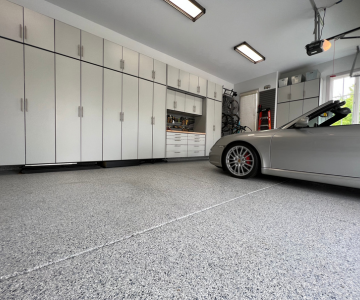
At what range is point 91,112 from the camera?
11.2 feet

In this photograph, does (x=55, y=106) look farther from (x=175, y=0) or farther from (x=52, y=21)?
(x=175, y=0)

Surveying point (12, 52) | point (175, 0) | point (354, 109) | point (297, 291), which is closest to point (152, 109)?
point (175, 0)

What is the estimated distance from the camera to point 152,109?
14.2 ft

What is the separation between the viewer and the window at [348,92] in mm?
4953

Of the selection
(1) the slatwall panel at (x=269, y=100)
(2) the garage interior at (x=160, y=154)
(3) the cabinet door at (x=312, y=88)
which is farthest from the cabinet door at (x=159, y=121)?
(3) the cabinet door at (x=312, y=88)

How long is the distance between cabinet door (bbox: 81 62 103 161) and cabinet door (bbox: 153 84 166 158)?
1.39 meters

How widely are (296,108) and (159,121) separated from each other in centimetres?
518

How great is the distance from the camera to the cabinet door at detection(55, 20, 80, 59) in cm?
302

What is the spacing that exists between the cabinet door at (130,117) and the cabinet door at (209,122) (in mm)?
2703

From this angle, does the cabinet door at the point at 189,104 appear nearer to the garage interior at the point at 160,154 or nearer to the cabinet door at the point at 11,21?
the garage interior at the point at 160,154

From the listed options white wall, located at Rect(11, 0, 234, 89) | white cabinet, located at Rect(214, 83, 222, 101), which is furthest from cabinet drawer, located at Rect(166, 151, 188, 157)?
white wall, located at Rect(11, 0, 234, 89)

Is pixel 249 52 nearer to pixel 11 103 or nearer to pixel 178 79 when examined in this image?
pixel 178 79

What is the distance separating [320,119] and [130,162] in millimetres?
3776

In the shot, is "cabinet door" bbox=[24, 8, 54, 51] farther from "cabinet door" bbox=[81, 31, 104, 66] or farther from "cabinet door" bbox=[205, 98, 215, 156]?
A: "cabinet door" bbox=[205, 98, 215, 156]
